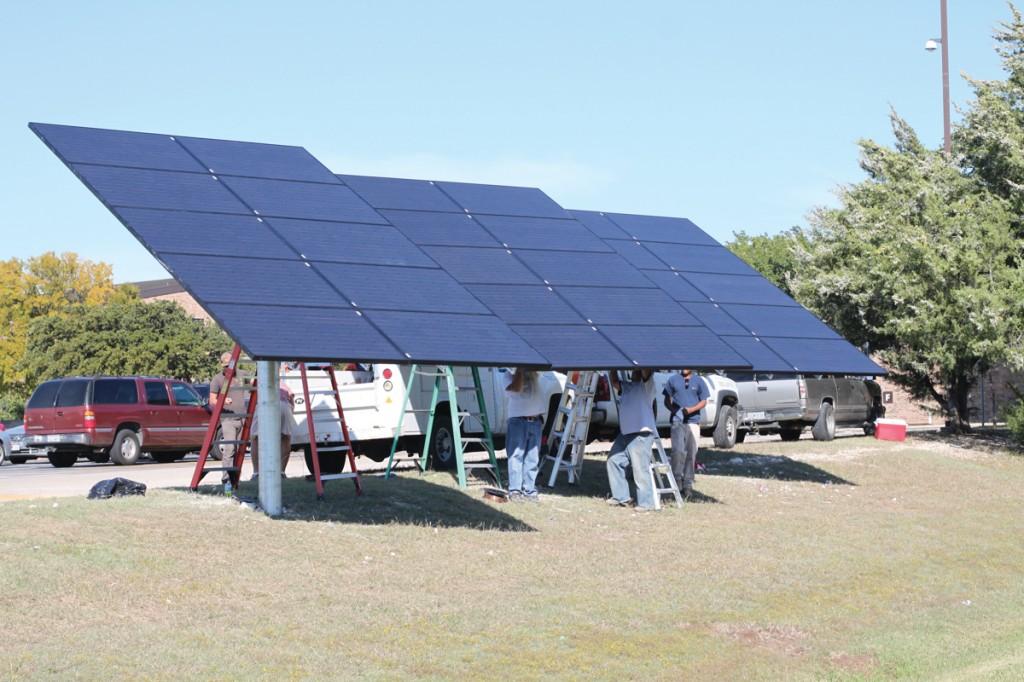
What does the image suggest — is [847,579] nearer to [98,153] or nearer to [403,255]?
[403,255]

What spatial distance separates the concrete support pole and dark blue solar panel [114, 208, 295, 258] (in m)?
1.28

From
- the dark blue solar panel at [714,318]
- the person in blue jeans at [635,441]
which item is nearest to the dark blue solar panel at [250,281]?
the person in blue jeans at [635,441]

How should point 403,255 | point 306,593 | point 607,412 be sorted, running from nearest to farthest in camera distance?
point 306,593
point 403,255
point 607,412

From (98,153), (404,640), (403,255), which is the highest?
(98,153)

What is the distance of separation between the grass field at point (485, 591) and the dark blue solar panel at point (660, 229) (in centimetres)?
735

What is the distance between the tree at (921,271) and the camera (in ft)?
87.4

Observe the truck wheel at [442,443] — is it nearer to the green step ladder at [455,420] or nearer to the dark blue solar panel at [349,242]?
the green step ladder at [455,420]

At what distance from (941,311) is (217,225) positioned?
17954mm

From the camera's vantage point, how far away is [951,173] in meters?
29.7

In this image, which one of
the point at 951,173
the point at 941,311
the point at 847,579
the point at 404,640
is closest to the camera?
the point at 404,640

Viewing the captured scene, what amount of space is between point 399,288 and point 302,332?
1965 millimetres

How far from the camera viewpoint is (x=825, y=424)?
31.0 metres

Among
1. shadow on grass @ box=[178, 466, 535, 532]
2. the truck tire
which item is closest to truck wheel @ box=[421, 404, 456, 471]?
shadow on grass @ box=[178, 466, 535, 532]

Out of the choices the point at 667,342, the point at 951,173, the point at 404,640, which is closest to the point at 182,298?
the point at 951,173
